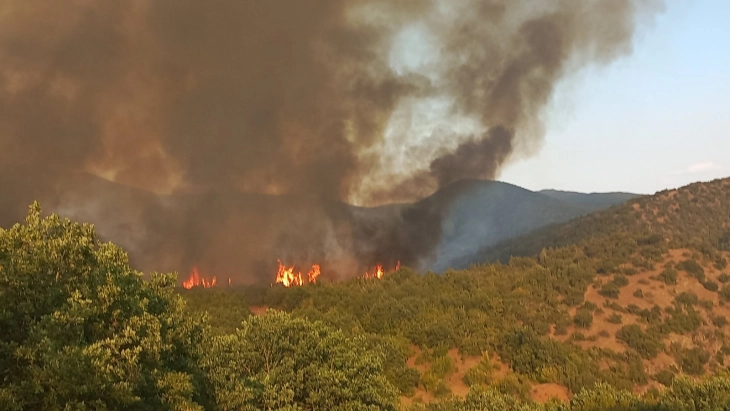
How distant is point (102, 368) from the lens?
33.9 ft

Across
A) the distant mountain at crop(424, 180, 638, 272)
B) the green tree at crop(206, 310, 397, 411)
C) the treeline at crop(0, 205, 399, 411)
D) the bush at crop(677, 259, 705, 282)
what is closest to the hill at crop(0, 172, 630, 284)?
the distant mountain at crop(424, 180, 638, 272)

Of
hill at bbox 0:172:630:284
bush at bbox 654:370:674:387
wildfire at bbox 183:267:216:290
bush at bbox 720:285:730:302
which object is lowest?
bush at bbox 654:370:674:387

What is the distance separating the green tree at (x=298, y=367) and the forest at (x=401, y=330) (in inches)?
3.3

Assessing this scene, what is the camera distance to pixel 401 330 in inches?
2044

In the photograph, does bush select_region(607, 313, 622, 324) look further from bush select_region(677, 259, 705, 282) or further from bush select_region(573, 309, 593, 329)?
bush select_region(677, 259, 705, 282)

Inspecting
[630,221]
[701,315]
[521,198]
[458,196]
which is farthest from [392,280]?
[521,198]

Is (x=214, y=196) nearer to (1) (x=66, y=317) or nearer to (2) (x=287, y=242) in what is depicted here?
(2) (x=287, y=242)

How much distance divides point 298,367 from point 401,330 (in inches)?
1235

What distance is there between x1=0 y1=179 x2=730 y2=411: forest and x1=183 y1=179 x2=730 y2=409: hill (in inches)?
9.1

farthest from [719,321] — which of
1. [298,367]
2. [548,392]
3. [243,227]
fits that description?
[243,227]

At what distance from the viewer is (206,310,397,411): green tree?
766 inches

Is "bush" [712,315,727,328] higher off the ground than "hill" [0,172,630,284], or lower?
lower

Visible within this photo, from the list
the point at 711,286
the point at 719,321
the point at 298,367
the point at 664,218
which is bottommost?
the point at 719,321

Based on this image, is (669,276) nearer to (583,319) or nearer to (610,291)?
(610,291)
